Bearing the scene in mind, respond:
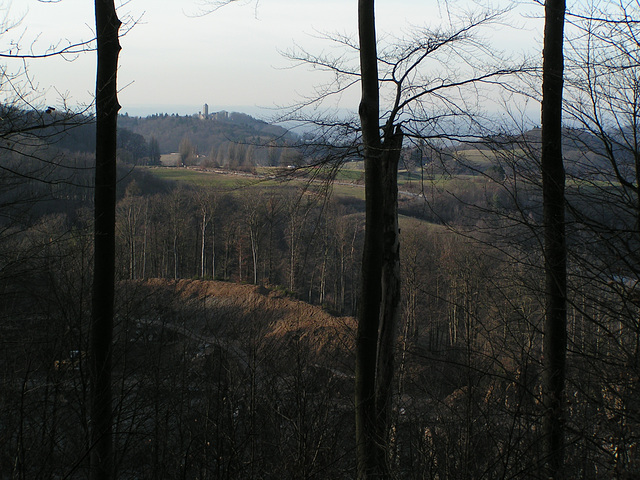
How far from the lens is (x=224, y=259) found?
132 feet

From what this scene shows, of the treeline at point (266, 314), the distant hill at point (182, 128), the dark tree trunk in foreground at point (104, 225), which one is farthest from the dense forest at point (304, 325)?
the distant hill at point (182, 128)

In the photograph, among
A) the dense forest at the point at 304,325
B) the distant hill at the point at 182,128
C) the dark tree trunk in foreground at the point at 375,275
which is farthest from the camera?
the distant hill at the point at 182,128

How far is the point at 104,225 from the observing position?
523 centimetres

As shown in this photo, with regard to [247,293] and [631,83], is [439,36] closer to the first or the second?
[631,83]

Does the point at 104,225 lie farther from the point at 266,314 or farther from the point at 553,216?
the point at 266,314

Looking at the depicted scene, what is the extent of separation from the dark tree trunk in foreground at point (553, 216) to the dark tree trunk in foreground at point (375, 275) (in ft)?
5.19

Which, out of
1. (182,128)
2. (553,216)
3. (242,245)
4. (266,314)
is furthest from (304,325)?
(182,128)

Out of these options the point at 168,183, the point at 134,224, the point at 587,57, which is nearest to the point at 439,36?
the point at 587,57

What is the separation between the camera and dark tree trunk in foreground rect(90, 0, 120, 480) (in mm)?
5051

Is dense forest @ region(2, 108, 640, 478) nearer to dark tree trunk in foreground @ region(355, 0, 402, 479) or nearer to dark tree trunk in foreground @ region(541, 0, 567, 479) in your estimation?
dark tree trunk in foreground @ region(541, 0, 567, 479)

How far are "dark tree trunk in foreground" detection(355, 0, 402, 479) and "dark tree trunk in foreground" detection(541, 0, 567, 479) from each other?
1.58m

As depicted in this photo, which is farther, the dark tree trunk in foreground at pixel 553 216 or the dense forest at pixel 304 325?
the dark tree trunk in foreground at pixel 553 216

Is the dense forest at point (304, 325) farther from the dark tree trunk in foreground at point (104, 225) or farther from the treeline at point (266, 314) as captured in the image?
the dark tree trunk in foreground at point (104, 225)

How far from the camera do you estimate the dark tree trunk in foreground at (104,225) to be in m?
5.05
